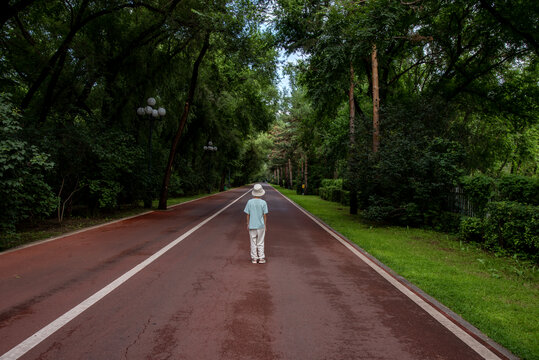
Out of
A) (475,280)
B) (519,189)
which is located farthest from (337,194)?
(475,280)

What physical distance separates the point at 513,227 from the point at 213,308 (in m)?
7.31

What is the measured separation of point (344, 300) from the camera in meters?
4.67

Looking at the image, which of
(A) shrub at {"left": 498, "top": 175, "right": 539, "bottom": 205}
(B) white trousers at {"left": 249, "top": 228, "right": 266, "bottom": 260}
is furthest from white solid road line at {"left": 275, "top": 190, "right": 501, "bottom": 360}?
(A) shrub at {"left": 498, "top": 175, "right": 539, "bottom": 205}

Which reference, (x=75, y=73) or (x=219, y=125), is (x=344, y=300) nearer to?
(x=75, y=73)

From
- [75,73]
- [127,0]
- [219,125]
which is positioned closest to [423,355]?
[127,0]

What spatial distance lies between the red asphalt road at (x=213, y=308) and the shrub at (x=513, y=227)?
Answer: 3787 millimetres

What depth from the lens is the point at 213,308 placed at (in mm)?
4238

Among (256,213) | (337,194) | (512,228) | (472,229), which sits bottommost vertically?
(472,229)

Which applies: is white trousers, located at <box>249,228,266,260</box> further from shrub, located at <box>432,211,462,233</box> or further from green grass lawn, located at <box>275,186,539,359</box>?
shrub, located at <box>432,211,462,233</box>

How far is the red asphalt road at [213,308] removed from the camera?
127 inches

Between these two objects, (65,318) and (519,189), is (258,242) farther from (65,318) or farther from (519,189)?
(519,189)

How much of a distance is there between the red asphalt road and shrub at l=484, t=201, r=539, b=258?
379 centimetres

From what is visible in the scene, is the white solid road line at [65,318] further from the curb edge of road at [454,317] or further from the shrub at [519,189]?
the shrub at [519,189]

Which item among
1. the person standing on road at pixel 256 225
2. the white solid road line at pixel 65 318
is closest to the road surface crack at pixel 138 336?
the white solid road line at pixel 65 318
